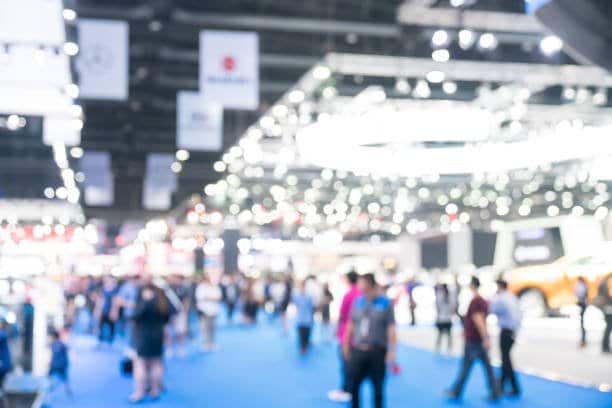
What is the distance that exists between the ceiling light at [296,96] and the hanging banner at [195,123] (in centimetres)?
562

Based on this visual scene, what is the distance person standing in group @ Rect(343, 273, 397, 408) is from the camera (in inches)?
297

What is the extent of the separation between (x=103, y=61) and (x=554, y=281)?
14.9 meters

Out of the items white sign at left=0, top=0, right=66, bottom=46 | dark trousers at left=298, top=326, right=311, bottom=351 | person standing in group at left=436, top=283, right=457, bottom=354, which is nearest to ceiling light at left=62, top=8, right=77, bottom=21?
white sign at left=0, top=0, right=66, bottom=46

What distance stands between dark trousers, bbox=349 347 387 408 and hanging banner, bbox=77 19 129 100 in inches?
232

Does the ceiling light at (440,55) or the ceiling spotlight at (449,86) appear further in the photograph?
the ceiling spotlight at (449,86)

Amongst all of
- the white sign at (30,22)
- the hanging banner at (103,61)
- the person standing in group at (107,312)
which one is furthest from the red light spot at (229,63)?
the person standing in group at (107,312)

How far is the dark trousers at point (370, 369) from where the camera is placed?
7.58 meters

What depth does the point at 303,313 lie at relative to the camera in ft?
52.0

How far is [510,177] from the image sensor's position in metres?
38.2

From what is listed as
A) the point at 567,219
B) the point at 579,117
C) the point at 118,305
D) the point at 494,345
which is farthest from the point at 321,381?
the point at 579,117

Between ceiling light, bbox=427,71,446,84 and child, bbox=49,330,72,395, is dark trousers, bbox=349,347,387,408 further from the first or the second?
ceiling light, bbox=427,71,446,84

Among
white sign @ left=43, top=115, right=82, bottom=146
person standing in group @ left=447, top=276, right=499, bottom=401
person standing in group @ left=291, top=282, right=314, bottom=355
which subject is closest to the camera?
person standing in group @ left=447, top=276, right=499, bottom=401

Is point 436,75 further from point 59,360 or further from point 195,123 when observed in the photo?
point 59,360

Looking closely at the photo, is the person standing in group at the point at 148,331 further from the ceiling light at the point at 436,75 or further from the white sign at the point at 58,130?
the ceiling light at the point at 436,75
